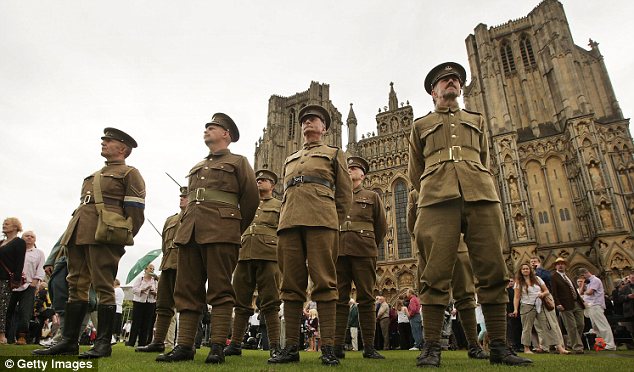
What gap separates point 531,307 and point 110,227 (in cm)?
688

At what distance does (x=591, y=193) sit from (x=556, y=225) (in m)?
2.59

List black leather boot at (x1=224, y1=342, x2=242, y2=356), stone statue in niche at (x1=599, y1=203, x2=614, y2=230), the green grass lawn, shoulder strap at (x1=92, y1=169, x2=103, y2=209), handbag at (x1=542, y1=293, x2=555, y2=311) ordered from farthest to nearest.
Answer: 1. stone statue in niche at (x1=599, y1=203, x2=614, y2=230)
2. handbag at (x1=542, y1=293, x2=555, y2=311)
3. black leather boot at (x1=224, y1=342, x2=242, y2=356)
4. shoulder strap at (x1=92, y1=169, x2=103, y2=209)
5. the green grass lawn

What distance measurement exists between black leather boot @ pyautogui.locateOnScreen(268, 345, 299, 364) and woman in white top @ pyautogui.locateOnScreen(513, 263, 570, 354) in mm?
5041

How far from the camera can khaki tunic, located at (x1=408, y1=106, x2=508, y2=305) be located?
129 inches

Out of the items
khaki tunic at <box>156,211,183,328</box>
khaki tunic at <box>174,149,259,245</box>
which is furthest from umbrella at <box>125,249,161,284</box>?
khaki tunic at <box>174,149,259,245</box>

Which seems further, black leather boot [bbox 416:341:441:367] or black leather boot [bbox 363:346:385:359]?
black leather boot [bbox 363:346:385:359]

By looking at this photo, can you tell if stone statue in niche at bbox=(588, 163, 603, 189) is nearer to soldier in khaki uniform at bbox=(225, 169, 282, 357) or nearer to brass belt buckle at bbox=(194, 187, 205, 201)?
soldier in khaki uniform at bbox=(225, 169, 282, 357)

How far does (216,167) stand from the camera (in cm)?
393

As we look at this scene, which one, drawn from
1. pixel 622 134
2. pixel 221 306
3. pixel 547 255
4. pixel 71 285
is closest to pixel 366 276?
pixel 221 306

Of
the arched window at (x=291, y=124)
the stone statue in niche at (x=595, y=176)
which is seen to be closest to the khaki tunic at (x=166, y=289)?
the stone statue in niche at (x=595, y=176)

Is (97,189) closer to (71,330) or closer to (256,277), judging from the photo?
(71,330)

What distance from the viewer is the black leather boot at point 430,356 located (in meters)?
3.12

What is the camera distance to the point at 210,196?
380 cm

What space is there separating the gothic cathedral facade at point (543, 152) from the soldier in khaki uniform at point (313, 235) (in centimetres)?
2069
